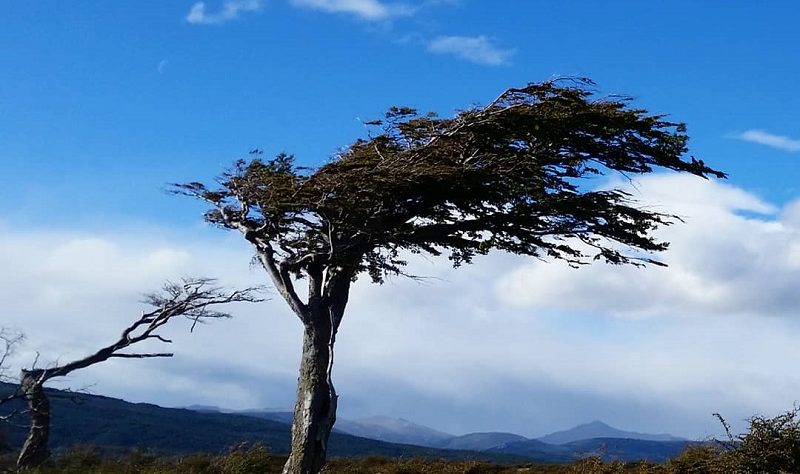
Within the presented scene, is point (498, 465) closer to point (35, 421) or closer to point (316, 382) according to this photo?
point (316, 382)

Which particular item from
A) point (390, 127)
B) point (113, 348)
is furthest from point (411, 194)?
point (113, 348)

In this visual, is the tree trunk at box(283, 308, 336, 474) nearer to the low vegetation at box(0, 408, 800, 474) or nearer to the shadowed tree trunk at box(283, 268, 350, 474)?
the shadowed tree trunk at box(283, 268, 350, 474)

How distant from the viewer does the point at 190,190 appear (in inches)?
821

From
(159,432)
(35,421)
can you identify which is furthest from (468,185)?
(159,432)

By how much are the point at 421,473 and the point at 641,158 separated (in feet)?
36.3

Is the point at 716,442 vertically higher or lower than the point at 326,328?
lower

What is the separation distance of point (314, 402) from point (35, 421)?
11.5 metres

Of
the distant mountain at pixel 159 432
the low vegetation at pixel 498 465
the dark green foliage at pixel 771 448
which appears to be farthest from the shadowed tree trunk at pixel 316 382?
the distant mountain at pixel 159 432

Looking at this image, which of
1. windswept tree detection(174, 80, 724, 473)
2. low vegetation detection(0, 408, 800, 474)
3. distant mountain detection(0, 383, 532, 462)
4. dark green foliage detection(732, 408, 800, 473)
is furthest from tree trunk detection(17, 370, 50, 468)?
distant mountain detection(0, 383, 532, 462)

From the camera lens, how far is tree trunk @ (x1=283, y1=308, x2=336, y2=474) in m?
19.2

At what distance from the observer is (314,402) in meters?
19.4

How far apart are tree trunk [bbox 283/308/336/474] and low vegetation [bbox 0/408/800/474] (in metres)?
2.52

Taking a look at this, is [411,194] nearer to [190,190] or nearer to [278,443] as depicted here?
[190,190]

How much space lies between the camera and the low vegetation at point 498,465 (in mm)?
17375
